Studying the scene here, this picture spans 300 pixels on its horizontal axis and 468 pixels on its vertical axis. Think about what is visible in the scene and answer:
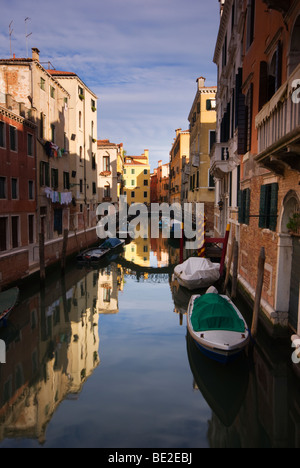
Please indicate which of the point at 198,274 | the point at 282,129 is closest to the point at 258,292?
the point at 282,129

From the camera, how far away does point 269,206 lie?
9188 mm

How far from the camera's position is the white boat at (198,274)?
1516 centimetres

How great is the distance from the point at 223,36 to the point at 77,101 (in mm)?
11915

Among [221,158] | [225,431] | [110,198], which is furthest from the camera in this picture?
[110,198]

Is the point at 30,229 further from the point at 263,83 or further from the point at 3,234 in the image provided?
the point at 263,83

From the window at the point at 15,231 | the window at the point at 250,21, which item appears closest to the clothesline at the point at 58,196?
the window at the point at 15,231

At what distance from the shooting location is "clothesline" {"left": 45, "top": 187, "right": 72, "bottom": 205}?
66.3 ft

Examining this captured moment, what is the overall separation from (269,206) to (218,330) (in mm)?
3540

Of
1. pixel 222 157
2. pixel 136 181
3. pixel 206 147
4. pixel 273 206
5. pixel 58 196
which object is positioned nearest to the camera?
pixel 273 206

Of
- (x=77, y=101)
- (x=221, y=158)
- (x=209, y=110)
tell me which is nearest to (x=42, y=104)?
(x=77, y=101)

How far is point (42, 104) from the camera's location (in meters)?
20.1

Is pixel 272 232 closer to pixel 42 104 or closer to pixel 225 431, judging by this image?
pixel 225 431

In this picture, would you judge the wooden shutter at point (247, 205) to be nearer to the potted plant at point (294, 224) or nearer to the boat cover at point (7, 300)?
the potted plant at point (294, 224)

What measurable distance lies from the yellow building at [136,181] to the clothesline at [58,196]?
5045 centimetres
